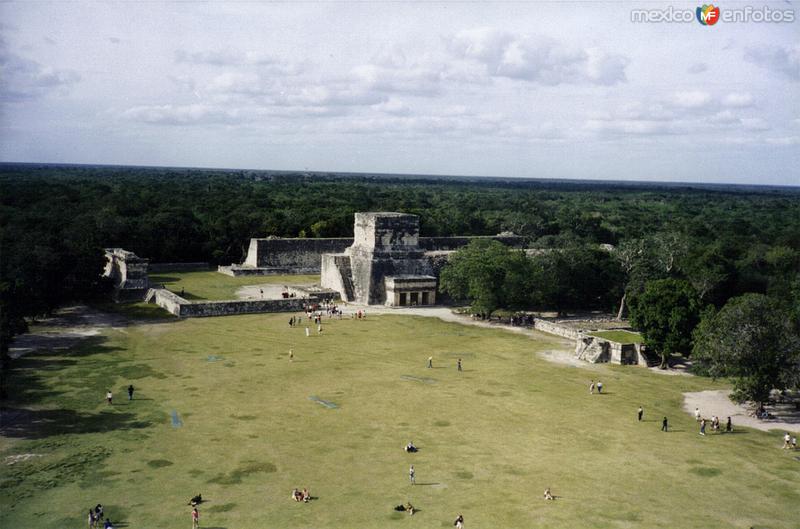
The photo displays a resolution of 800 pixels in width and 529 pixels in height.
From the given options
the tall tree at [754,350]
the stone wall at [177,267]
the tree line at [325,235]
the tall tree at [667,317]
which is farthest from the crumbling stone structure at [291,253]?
the tall tree at [754,350]

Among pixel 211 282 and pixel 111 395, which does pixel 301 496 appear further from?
pixel 211 282

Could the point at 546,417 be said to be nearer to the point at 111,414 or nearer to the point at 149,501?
the point at 149,501

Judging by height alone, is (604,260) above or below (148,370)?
above

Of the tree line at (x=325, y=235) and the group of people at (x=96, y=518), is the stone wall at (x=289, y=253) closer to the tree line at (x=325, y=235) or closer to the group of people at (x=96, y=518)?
the tree line at (x=325, y=235)

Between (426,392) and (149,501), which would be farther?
(426,392)

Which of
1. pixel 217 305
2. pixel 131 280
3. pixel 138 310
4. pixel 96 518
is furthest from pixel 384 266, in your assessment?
pixel 96 518

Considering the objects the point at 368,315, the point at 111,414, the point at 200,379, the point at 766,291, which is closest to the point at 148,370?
the point at 200,379

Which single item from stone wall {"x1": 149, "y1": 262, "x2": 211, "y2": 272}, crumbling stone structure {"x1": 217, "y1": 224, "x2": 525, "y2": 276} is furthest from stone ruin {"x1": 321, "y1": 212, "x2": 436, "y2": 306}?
stone wall {"x1": 149, "y1": 262, "x2": 211, "y2": 272}
